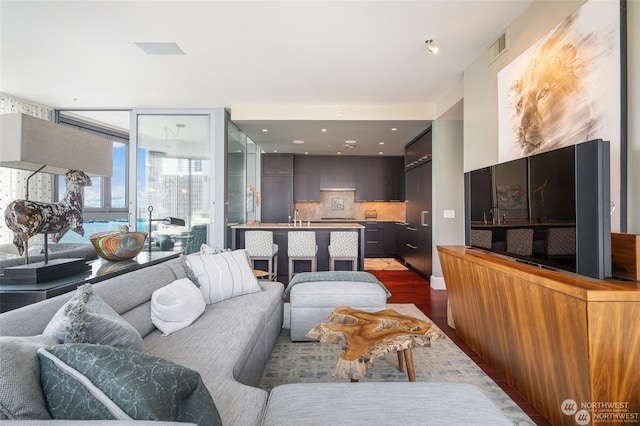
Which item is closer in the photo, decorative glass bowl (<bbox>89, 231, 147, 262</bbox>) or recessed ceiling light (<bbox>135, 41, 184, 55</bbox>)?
decorative glass bowl (<bbox>89, 231, 147, 262</bbox>)

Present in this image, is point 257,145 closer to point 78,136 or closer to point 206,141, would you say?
point 206,141

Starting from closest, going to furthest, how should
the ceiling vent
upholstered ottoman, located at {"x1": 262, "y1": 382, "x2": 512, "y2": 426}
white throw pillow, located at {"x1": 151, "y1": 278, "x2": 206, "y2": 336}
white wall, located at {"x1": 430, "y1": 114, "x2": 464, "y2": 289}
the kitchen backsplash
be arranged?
upholstered ottoman, located at {"x1": 262, "y1": 382, "x2": 512, "y2": 426}, white throw pillow, located at {"x1": 151, "y1": 278, "x2": 206, "y2": 336}, the ceiling vent, white wall, located at {"x1": 430, "y1": 114, "x2": 464, "y2": 289}, the kitchen backsplash

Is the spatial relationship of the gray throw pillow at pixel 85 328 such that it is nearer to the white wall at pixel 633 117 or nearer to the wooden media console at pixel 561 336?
the wooden media console at pixel 561 336

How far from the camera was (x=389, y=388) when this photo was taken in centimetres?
113

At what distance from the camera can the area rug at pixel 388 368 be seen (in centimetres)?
201

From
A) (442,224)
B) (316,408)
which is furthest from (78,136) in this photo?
(442,224)

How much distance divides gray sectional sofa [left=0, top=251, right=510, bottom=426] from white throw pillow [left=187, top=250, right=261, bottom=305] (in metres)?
0.45

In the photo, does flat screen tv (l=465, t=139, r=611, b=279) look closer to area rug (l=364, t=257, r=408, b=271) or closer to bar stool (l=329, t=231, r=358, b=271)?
bar stool (l=329, t=231, r=358, b=271)

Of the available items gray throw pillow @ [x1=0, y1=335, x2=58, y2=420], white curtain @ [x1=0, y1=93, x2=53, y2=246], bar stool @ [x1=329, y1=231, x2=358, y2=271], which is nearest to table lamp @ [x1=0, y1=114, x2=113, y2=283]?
gray throw pillow @ [x1=0, y1=335, x2=58, y2=420]

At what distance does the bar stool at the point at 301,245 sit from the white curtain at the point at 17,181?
3.33 m

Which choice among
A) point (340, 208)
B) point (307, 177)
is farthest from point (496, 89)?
point (340, 208)

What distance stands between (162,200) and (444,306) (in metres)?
4.44

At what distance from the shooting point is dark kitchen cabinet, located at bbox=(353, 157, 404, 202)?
824 cm

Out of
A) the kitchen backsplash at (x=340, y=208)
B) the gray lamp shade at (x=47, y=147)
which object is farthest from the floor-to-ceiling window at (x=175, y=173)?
the kitchen backsplash at (x=340, y=208)
